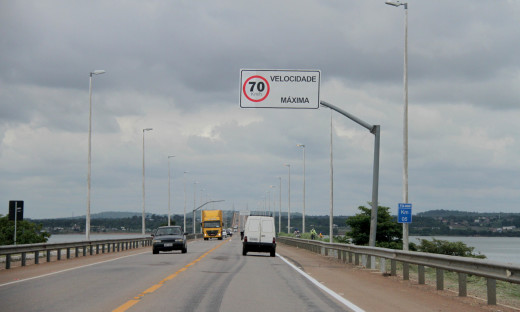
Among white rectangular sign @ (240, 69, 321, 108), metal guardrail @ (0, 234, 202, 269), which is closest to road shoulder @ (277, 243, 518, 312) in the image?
white rectangular sign @ (240, 69, 321, 108)

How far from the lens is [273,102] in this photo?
→ 89.0 feet

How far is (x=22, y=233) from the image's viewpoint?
90.5m

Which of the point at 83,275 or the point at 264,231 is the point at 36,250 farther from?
the point at 264,231

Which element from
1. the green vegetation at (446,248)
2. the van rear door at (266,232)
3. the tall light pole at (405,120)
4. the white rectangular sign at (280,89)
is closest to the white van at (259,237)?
the van rear door at (266,232)

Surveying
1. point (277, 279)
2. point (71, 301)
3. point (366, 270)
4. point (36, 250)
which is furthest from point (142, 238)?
point (71, 301)

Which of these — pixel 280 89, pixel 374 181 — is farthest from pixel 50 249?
pixel 374 181

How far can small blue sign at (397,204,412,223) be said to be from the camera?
1025 inches

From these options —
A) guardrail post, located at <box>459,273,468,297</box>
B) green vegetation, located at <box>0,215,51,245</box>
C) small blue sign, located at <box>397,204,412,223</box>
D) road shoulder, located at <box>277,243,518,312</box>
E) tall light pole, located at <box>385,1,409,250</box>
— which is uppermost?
tall light pole, located at <box>385,1,409,250</box>

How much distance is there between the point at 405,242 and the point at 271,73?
317 inches

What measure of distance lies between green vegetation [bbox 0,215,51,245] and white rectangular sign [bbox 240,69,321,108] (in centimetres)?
6760

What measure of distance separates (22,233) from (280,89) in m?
71.5

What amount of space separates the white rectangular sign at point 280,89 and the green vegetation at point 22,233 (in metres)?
67.6

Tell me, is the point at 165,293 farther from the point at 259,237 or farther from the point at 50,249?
the point at 259,237

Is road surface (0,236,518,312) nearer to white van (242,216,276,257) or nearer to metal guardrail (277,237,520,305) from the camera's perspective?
metal guardrail (277,237,520,305)
